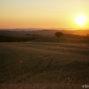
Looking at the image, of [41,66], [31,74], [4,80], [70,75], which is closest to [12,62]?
[41,66]

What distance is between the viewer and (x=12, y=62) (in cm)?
1431

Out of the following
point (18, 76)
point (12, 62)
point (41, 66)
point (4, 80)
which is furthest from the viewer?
point (12, 62)

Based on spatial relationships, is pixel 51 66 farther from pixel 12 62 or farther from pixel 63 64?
pixel 12 62

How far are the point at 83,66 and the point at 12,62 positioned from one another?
5916 millimetres

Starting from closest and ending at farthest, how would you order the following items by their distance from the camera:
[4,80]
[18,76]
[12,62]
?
1. [4,80]
2. [18,76]
3. [12,62]

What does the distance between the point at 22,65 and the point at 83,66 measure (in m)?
4.92

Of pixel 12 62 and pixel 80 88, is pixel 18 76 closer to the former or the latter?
pixel 12 62

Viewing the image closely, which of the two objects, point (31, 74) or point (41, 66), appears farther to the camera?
point (41, 66)

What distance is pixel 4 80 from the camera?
389 inches

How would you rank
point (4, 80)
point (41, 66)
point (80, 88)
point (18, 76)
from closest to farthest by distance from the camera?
point (80, 88) → point (4, 80) → point (18, 76) → point (41, 66)

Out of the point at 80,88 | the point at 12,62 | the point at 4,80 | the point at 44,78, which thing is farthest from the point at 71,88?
the point at 12,62

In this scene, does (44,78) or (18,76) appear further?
(18,76)

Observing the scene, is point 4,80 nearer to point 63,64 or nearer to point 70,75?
point 70,75

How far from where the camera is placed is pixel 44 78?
33.3 ft
